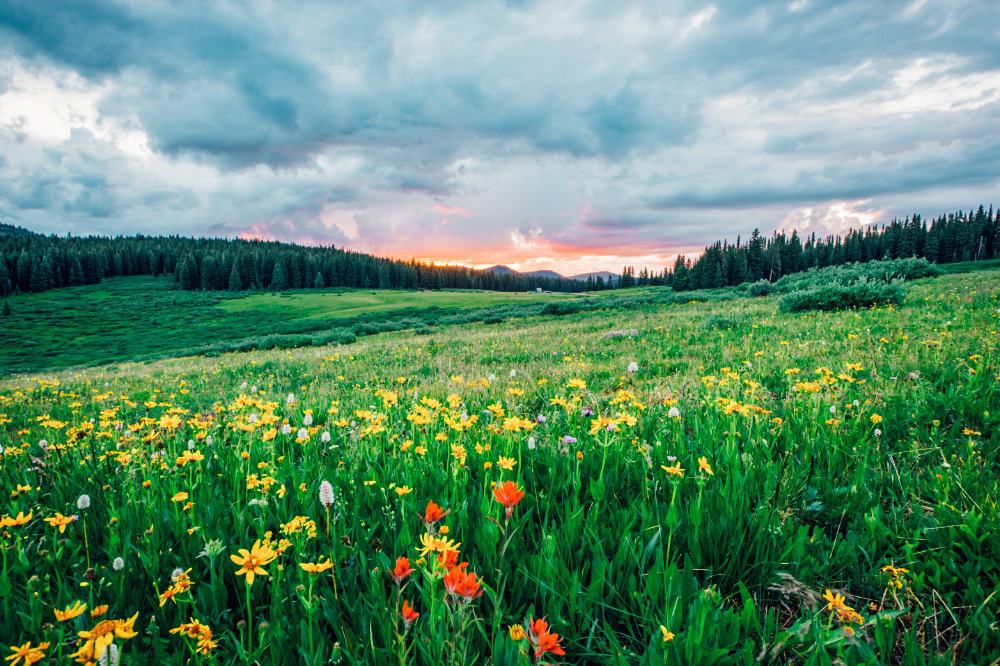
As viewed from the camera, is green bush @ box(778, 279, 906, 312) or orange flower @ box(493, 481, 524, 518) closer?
orange flower @ box(493, 481, 524, 518)

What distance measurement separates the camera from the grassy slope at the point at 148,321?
5016 centimetres

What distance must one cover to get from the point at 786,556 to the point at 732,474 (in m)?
0.62

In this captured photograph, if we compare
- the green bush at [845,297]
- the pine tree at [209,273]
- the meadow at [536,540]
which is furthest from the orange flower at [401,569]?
the pine tree at [209,273]

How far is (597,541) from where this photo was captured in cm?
202

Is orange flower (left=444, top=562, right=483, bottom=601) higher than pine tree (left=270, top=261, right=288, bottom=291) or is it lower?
lower

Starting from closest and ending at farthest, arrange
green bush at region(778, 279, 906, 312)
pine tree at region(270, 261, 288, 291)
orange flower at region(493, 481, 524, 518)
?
orange flower at region(493, 481, 524, 518), green bush at region(778, 279, 906, 312), pine tree at region(270, 261, 288, 291)

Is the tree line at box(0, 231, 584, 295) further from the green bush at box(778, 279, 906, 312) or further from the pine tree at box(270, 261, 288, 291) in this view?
the green bush at box(778, 279, 906, 312)

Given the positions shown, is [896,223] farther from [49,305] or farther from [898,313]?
[49,305]

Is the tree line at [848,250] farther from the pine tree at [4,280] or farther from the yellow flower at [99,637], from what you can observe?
the pine tree at [4,280]

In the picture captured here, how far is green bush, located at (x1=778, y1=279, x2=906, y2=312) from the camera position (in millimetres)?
14117

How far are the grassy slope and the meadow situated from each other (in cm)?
4260

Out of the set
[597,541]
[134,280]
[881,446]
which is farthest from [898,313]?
[134,280]

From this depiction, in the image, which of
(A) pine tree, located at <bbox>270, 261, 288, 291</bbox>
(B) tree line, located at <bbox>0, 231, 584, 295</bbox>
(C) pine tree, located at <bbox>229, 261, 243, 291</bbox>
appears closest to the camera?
(B) tree line, located at <bbox>0, 231, 584, 295</bbox>

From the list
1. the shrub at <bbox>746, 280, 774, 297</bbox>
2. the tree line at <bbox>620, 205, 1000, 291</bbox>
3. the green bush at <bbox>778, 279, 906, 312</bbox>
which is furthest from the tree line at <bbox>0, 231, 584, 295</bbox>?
the green bush at <bbox>778, 279, 906, 312</bbox>
